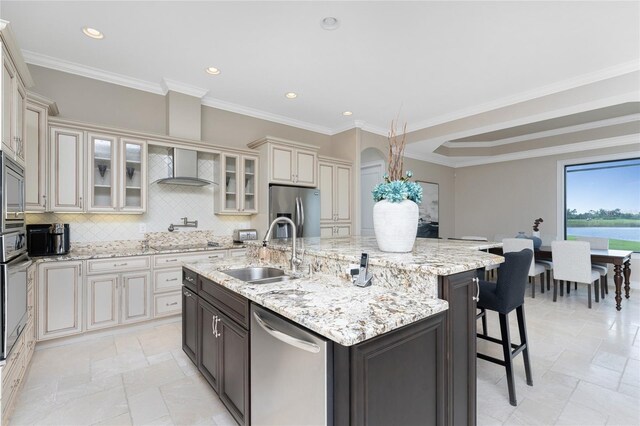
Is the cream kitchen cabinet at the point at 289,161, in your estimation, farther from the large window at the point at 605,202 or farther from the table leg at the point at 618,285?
the large window at the point at 605,202

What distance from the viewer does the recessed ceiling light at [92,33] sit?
264cm

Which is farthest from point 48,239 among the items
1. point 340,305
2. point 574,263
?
point 574,263

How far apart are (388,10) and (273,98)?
2106mm

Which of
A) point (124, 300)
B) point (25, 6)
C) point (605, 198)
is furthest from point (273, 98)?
point (605, 198)

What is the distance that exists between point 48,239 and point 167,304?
129 cm

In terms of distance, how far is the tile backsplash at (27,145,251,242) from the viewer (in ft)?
10.8

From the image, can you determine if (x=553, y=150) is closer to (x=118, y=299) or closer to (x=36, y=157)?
(x=118, y=299)

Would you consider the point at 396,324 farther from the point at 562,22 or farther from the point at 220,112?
the point at 220,112

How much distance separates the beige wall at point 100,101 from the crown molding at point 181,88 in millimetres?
227

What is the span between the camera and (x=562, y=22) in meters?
2.51

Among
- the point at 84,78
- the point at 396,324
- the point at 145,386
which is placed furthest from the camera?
the point at 84,78

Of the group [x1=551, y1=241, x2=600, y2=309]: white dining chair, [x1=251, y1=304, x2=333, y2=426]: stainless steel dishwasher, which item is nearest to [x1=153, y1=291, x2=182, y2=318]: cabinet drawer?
[x1=251, y1=304, x2=333, y2=426]: stainless steel dishwasher

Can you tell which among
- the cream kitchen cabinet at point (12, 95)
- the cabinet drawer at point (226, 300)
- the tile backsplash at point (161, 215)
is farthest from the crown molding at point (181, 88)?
the cabinet drawer at point (226, 300)

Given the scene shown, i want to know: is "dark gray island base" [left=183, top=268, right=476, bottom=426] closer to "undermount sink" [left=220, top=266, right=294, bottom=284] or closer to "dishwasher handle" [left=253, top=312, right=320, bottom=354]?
"dishwasher handle" [left=253, top=312, right=320, bottom=354]
